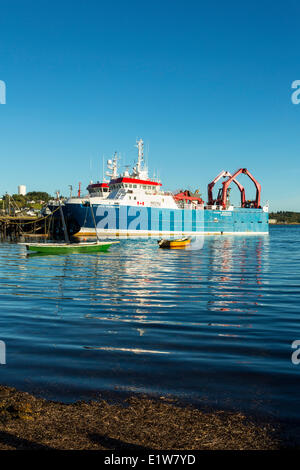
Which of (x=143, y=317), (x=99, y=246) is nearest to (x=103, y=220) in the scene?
(x=99, y=246)

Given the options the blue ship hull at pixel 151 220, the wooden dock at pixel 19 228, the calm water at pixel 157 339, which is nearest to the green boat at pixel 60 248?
the calm water at pixel 157 339

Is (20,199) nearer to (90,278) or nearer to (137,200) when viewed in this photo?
(137,200)

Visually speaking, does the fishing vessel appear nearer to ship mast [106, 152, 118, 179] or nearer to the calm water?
ship mast [106, 152, 118, 179]

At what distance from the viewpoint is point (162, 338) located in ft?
29.6

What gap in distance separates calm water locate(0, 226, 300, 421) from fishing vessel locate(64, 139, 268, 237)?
31.7 m

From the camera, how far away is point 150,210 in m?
63.3

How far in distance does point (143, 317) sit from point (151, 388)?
5286mm

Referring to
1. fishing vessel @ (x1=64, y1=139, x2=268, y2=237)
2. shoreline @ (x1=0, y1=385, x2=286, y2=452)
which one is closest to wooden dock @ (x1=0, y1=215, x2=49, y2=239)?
fishing vessel @ (x1=64, y1=139, x2=268, y2=237)

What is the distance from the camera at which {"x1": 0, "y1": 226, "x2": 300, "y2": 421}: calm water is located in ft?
19.6

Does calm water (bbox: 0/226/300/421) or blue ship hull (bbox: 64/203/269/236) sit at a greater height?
blue ship hull (bbox: 64/203/269/236)

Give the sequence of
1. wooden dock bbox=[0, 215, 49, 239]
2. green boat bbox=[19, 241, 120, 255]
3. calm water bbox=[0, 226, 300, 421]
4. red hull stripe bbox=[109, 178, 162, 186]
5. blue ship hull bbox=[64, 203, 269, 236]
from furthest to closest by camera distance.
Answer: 1. wooden dock bbox=[0, 215, 49, 239]
2. red hull stripe bbox=[109, 178, 162, 186]
3. blue ship hull bbox=[64, 203, 269, 236]
4. green boat bbox=[19, 241, 120, 255]
5. calm water bbox=[0, 226, 300, 421]

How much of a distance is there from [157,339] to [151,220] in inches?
2167

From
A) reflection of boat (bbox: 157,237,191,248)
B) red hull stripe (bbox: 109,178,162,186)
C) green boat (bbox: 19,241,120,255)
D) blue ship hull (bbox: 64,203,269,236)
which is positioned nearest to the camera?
green boat (bbox: 19,241,120,255)

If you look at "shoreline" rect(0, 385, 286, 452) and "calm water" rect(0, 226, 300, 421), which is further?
"calm water" rect(0, 226, 300, 421)
